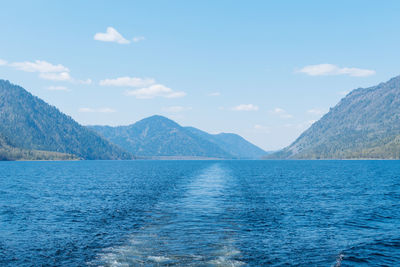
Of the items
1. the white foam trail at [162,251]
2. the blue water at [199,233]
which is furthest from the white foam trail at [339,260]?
the white foam trail at [162,251]

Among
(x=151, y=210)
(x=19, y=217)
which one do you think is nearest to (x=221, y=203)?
(x=151, y=210)

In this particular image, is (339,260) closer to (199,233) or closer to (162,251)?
(199,233)

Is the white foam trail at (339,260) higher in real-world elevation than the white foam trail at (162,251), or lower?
higher

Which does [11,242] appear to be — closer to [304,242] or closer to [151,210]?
[151,210]

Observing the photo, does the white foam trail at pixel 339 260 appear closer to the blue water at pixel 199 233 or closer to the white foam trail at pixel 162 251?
the blue water at pixel 199 233

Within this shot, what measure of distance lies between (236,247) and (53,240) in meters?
20.2

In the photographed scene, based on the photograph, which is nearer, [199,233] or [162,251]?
[162,251]

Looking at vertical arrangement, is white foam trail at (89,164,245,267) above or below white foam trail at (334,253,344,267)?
below

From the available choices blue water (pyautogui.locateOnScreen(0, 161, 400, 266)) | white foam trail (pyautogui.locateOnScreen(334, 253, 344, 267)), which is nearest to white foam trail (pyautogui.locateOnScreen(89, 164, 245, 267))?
blue water (pyautogui.locateOnScreen(0, 161, 400, 266))

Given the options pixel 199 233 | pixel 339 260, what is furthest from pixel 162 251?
A: pixel 339 260

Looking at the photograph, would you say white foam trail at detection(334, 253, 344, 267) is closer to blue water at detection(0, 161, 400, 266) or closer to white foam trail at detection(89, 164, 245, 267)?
blue water at detection(0, 161, 400, 266)

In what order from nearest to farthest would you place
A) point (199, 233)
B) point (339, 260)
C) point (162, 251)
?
point (339, 260) < point (162, 251) < point (199, 233)

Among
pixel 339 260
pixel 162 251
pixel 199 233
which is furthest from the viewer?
pixel 199 233

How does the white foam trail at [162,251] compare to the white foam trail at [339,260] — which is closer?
the white foam trail at [162,251]
